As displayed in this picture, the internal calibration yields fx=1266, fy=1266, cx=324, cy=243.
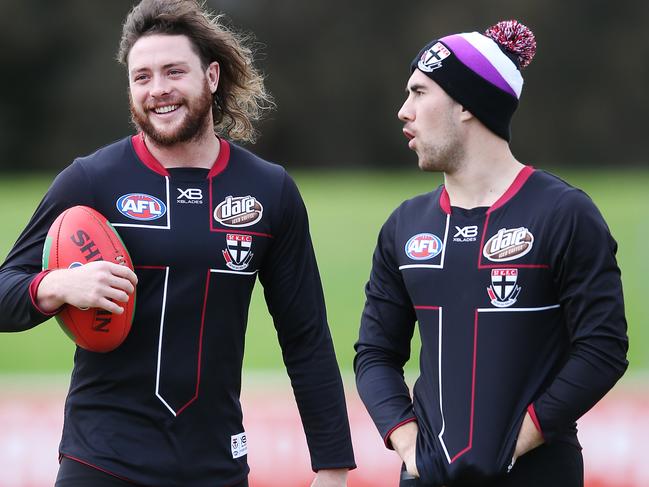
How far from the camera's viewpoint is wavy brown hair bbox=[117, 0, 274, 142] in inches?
165

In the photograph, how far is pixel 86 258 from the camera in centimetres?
379

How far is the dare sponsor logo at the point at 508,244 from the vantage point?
12.3 ft

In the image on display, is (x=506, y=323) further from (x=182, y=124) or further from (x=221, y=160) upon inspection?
(x=182, y=124)

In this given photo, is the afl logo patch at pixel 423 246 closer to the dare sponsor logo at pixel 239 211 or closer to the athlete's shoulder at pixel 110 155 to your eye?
the dare sponsor logo at pixel 239 211

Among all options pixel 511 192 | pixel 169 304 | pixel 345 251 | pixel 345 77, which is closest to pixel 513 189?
pixel 511 192

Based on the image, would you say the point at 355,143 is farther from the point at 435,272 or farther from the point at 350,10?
the point at 435,272

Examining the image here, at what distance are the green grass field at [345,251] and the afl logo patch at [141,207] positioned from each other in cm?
883

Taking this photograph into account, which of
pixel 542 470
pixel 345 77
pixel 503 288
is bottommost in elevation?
pixel 345 77

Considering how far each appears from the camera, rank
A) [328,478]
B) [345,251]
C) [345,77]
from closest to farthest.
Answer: [328,478]
[345,251]
[345,77]

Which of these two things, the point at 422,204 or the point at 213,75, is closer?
the point at 422,204

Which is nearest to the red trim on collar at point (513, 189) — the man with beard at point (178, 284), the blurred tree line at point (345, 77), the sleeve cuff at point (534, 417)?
the sleeve cuff at point (534, 417)

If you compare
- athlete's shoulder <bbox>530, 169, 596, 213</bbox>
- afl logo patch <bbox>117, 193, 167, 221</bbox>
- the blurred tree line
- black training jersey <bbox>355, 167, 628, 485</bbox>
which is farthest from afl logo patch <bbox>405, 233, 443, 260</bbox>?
the blurred tree line

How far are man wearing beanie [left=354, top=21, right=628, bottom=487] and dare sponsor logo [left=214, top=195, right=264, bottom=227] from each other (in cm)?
42

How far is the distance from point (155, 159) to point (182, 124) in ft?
0.49
